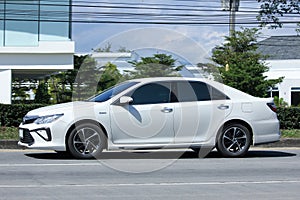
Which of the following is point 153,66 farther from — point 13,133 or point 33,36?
point 33,36

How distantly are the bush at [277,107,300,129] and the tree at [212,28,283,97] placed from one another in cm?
1474

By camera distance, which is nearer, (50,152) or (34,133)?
(34,133)

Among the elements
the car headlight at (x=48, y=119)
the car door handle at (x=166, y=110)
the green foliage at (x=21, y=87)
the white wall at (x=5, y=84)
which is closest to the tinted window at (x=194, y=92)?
the car door handle at (x=166, y=110)

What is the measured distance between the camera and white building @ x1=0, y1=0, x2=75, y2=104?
28516 millimetres

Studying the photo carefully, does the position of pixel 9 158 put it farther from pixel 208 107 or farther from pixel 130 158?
pixel 208 107

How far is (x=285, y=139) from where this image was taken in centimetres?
1611

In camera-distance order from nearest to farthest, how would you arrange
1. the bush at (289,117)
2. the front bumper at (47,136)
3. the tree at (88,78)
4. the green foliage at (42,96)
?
the front bumper at (47,136), the bush at (289,117), the tree at (88,78), the green foliage at (42,96)

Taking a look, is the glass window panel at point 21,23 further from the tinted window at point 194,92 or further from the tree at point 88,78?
the tinted window at point 194,92

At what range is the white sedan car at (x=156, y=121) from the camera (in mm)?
11891

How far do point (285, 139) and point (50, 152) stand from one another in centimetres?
608

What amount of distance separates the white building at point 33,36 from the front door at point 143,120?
56.7 ft

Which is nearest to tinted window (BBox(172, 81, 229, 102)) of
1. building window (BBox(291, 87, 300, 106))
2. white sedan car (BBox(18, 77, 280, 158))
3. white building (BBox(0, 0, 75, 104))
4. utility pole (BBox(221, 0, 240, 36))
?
white sedan car (BBox(18, 77, 280, 158))

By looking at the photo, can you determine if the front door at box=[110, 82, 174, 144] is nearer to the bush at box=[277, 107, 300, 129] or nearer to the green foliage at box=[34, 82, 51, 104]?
the bush at box=[277, 107, 300, 129]

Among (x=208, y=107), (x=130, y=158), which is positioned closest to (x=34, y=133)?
(x=130, y=158)
